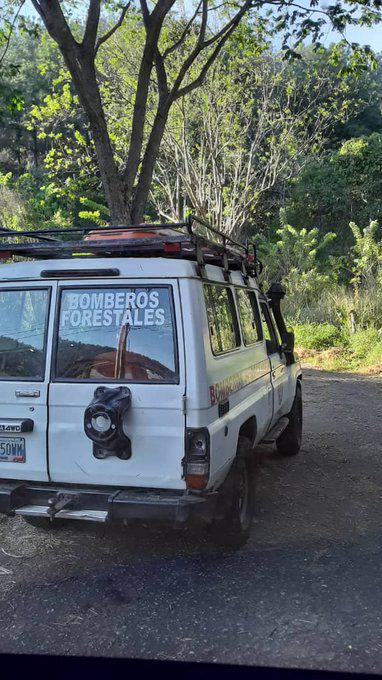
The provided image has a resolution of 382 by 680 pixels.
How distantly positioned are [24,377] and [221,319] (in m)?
1.43

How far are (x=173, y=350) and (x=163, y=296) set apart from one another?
352 mm

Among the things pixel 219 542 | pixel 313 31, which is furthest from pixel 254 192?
pixel 219 542

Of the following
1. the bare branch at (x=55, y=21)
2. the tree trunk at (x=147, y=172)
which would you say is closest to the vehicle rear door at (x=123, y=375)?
the tree trunk at (x=147, y=172)

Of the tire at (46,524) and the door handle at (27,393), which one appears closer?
the door handle at (27,393)

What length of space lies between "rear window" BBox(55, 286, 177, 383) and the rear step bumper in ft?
2.23

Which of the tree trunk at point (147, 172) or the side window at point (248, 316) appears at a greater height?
the tree trunk at point (147, 172)

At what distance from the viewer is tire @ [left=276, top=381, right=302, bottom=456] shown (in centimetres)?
652

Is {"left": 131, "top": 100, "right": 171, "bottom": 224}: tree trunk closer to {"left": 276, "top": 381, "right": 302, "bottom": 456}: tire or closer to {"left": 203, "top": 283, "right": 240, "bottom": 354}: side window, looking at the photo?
{"left": 276, "top": 381, "right": 302, "bottom": 456}: tire

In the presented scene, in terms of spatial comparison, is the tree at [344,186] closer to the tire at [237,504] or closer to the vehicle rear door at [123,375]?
the tire at [237,504]

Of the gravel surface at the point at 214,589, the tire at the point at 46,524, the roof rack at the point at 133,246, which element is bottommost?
the gravel surface at the point at 214,589

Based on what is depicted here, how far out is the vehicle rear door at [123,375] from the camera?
3.42 meters

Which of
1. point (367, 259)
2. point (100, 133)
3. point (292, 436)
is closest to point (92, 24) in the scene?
point (100, 133)

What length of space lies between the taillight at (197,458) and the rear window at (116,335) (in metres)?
0.38

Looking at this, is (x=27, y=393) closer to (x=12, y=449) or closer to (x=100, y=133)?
(x=12, y=449)
